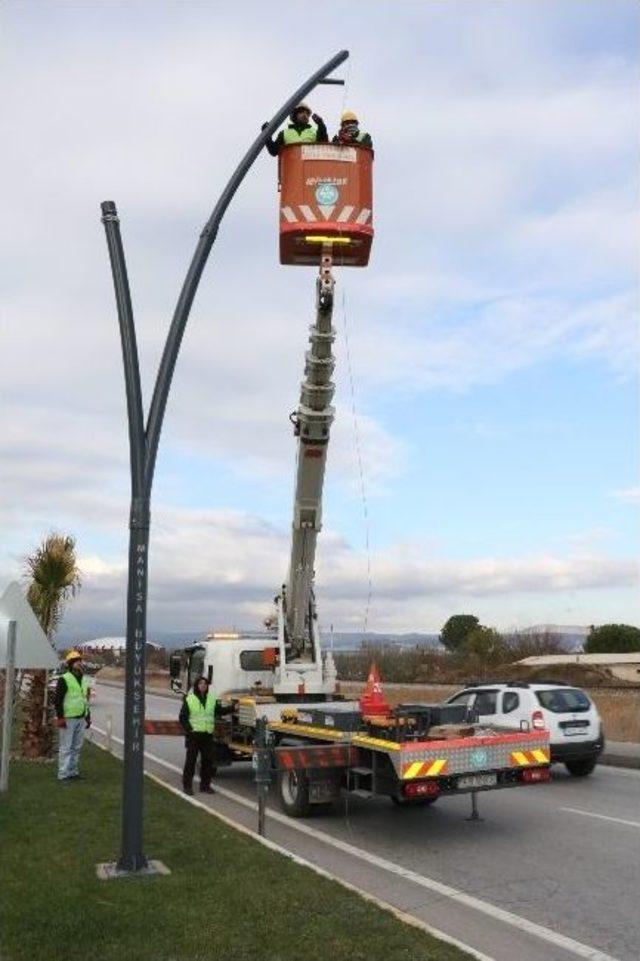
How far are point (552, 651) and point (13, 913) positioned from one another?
59470 millimetres

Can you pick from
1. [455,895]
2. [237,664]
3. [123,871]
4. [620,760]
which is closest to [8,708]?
[237,664]

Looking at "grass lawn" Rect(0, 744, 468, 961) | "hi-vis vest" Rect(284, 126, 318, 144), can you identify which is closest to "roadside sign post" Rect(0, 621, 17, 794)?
"grass lawn" Rect(0, 744, 468, 961)

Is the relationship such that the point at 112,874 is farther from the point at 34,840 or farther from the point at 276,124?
the point at 276,124

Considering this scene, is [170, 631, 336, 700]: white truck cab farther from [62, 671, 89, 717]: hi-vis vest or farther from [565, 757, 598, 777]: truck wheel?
[565, 757, 598, 777]: truck wheel

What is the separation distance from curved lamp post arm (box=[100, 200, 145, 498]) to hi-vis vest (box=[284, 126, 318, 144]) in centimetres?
264

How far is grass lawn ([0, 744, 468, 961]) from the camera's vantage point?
18.8ft

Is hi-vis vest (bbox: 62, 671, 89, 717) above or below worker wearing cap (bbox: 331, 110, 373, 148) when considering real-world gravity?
below

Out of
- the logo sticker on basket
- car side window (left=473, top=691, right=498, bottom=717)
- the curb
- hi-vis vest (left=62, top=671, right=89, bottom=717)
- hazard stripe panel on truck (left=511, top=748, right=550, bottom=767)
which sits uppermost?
the logo sticker on basket

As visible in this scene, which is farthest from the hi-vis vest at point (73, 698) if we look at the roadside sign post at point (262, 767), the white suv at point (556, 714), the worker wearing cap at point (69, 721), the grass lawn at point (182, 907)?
the white suv at point (556, 714)

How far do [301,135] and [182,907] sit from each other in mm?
7569

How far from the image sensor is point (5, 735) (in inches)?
459

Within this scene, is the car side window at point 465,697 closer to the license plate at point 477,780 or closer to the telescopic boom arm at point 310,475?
the telescopic boom arm at point 310,475

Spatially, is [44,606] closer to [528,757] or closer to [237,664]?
[237,664]

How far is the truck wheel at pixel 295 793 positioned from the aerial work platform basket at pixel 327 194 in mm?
6051
